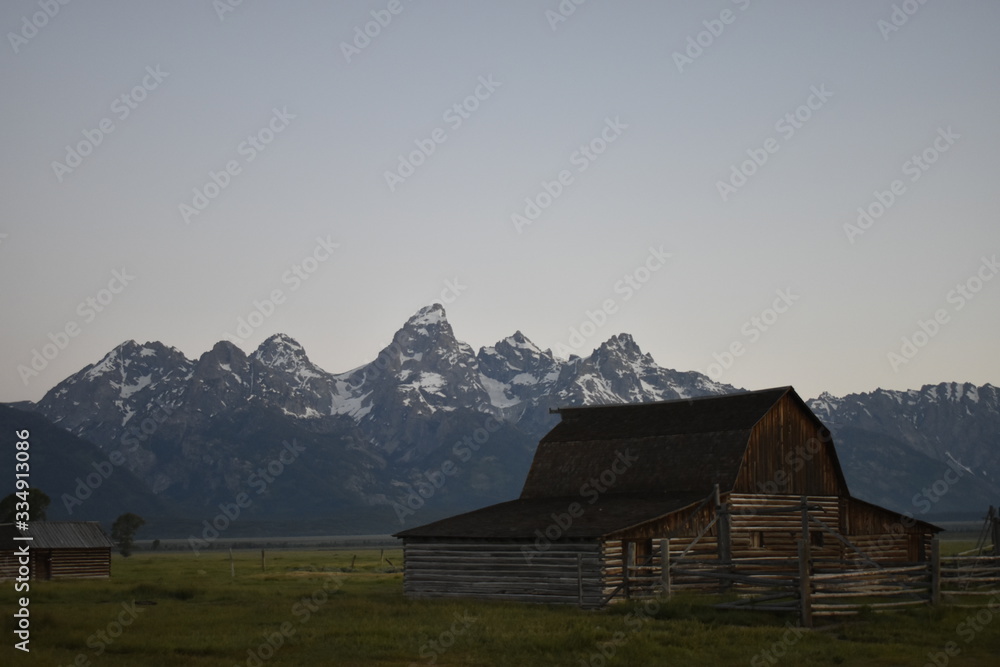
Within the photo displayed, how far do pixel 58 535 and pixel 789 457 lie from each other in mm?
38935

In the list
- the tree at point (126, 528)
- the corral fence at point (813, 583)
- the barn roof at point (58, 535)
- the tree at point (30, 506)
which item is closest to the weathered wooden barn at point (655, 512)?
the corral fence at point (813, 583)

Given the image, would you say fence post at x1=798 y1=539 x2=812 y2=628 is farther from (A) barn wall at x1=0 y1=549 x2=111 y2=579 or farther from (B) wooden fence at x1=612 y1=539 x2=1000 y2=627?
(A) barn wall at x1=0 y1=549 x2=111 y2=579

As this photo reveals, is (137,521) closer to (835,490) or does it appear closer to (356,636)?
(835,490)

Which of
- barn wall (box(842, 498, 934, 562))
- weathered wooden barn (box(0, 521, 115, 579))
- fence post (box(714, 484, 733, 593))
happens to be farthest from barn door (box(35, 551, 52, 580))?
barn wall (box(842, 498, 934, 562))

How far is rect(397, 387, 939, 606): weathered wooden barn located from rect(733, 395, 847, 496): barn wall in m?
0.05

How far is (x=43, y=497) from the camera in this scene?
94688 millimetres

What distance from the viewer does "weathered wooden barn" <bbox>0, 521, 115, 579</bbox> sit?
5894cm

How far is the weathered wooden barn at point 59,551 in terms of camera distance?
58.9 m

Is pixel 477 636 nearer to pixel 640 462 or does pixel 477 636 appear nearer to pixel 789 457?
pixel 640 462

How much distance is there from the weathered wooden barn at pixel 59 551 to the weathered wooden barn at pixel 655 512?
1007 inches

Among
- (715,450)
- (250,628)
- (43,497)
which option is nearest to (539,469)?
(715,450)

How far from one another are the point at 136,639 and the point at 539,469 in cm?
2374

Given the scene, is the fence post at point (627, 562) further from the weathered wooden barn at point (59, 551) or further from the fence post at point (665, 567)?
the weathered wooden barn at point (59, 551)

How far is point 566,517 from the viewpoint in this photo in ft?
135
